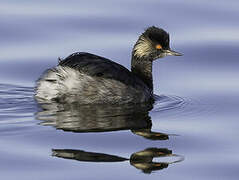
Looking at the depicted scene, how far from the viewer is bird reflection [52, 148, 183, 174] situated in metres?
8.14

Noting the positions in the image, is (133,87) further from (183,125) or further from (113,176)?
(113,176)

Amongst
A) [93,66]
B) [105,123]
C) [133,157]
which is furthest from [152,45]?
[133,157]

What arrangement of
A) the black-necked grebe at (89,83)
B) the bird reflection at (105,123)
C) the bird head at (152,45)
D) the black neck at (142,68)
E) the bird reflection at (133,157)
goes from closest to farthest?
the bird reflection at (133,157) → the bird reflection at (105,123) → the black-necked grebe at (89,83) → the bird head at (152,45) → the black neck at (142,68)

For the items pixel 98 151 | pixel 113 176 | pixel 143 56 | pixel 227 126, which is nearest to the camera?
pixel 113 176

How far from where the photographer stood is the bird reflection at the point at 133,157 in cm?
814

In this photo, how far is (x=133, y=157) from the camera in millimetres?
8328

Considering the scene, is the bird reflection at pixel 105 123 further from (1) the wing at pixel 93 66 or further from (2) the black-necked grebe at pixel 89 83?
(1) the wing at pixel 93 66

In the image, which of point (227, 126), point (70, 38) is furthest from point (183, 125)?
point (70, 38)

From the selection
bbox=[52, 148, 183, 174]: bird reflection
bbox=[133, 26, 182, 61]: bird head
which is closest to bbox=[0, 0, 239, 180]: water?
bbox=[52, 148, 183, 174]: bird reflection

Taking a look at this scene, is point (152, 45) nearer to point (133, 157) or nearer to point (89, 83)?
point (89, 83)

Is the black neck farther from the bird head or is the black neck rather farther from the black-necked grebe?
the black-necked grebe

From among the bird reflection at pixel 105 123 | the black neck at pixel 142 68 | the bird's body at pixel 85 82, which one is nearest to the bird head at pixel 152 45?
the black neck at pixel 142 68

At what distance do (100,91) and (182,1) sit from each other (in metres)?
4.40

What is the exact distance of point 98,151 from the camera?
8.45 metres
